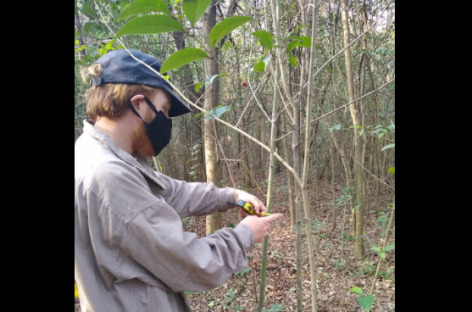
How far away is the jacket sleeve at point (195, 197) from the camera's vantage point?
1.58 m

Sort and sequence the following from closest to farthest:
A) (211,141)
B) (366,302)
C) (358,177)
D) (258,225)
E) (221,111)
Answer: (366,302)
(258,225)
(221,111)
(211,141)
(358,177)

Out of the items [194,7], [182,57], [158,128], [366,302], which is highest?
[194,7]

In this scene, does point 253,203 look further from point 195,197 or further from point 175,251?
point 175,251

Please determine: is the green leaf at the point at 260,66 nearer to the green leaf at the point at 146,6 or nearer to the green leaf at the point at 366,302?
Answer: the green leaf at the point at 146,6

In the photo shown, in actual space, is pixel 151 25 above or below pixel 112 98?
above

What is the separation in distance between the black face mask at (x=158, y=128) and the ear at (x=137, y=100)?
2 cm

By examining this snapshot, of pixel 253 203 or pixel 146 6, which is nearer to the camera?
pixel 146 6

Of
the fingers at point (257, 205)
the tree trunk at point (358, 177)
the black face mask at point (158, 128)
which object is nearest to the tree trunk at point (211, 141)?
the tree trunk at point (358, 177)

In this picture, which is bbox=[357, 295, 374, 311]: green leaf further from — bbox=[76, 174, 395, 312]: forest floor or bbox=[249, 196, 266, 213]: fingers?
bbox=[76, 174, 395, 312]: forest floor

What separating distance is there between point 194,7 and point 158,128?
59 cm

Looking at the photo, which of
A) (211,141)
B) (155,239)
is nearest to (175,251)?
(155,239)

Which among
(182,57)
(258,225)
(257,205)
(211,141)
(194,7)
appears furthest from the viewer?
(211,141)

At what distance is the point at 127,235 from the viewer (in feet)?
2.92
